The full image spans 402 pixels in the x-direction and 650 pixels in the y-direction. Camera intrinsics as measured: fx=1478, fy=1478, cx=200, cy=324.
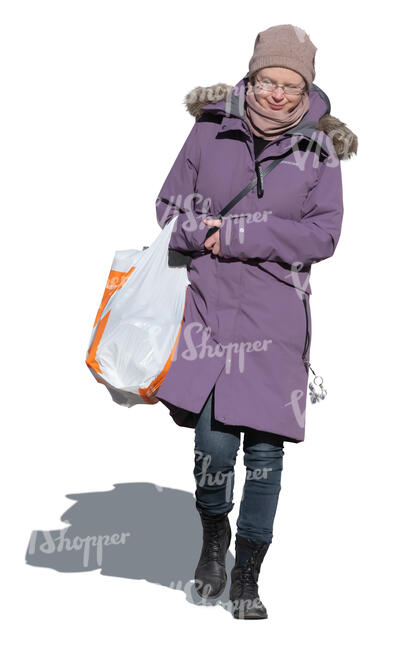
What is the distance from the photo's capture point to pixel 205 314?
6414 mm

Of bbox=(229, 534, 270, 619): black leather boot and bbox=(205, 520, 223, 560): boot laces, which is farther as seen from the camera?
bbox=(205, 520, 223, 560): boot laces

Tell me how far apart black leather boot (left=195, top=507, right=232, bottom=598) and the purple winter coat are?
55cm

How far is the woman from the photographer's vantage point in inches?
247

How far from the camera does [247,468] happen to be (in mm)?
6496

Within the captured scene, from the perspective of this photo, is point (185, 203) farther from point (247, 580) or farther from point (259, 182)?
point (247, 580)

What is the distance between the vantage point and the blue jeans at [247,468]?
6422 mm

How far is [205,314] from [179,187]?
0.60 metres

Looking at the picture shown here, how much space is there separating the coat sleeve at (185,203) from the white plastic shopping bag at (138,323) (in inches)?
3.3

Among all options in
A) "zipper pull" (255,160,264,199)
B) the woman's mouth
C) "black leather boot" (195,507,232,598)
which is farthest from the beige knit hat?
"black leather boot" (195,507,232,598)

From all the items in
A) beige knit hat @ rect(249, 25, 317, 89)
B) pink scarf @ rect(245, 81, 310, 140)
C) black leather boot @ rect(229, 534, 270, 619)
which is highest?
beige knit hat @ rect(249, 25, 317, 89)

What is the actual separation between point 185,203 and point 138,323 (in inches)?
23.2

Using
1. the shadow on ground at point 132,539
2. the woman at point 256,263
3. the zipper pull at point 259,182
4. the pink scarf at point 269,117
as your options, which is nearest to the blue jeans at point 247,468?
the woman at point 256,263

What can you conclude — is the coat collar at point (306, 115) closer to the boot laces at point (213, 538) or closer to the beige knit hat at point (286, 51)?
the beige knit hat at point (286, 51)

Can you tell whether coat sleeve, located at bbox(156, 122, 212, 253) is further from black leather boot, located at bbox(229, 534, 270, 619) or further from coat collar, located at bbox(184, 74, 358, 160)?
black leather boot, located at bbox(229, 534, 270, 619)
